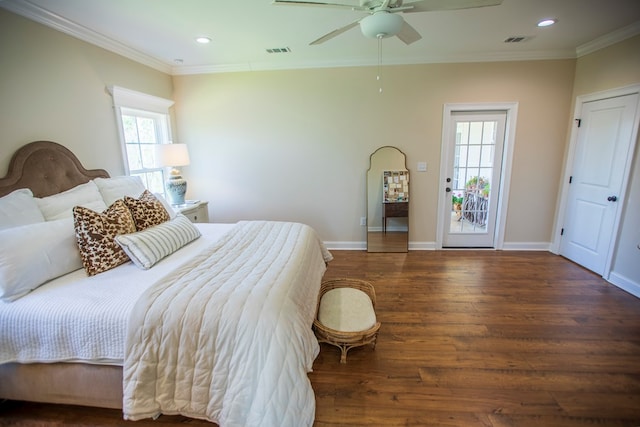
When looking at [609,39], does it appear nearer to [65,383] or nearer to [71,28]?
[71,28]

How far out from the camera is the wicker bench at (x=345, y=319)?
193cm

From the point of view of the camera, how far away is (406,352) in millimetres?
2102

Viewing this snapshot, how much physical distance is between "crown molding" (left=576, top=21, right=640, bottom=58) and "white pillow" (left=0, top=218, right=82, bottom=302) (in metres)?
5.01

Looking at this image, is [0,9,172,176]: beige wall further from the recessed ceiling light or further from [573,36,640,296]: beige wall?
[573,36,640,296]: beige wall

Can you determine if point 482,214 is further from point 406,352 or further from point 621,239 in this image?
point 406,352

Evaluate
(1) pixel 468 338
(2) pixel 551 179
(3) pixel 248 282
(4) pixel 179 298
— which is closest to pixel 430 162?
(2) pixel 551 179

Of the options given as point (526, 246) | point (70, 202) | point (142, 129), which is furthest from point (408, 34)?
point (526, 246)

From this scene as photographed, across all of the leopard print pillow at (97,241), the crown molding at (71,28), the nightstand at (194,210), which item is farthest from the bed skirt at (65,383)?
the crown molding at (71,28)

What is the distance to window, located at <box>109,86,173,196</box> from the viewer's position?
310 cm

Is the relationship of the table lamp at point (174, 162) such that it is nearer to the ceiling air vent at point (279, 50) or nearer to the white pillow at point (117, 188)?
the white pillow at point (117, 188)

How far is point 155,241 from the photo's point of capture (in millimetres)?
2027

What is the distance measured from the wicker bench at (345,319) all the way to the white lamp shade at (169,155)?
235cm

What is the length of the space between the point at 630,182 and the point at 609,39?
1.52m

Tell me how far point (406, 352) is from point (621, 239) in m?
2.78
